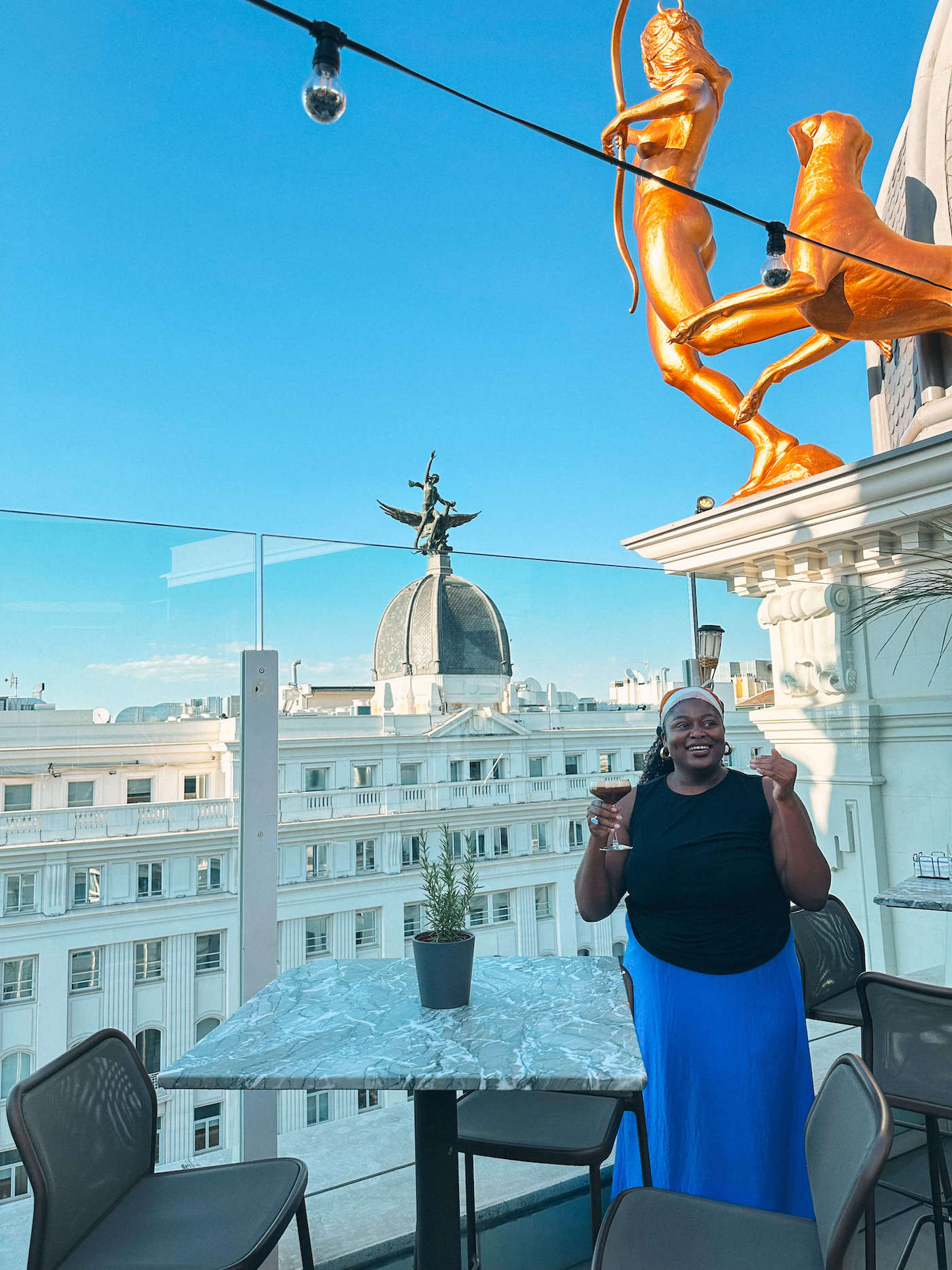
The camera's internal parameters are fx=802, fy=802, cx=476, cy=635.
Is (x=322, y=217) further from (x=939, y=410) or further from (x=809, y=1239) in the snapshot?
(x=809, y=1239)

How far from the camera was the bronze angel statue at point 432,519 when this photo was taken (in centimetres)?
313

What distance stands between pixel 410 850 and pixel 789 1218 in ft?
5.82

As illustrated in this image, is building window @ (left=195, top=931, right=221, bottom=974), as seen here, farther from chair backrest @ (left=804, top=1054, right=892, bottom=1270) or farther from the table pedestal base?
chair backrest @ (left=804, top=1054, right=892, bottom=1270)

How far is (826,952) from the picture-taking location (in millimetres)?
2549

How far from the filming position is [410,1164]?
2.49m

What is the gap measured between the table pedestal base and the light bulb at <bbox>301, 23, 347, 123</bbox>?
1.94m

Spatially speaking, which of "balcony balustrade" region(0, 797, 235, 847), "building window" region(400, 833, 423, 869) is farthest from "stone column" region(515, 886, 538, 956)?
"balcony balustrade" region(0, 797, 235, 847)

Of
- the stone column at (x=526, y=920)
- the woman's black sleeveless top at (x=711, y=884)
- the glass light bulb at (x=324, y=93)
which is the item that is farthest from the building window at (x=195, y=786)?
the glass light bulb at (x=324, y=93)

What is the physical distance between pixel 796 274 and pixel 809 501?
3.45ft

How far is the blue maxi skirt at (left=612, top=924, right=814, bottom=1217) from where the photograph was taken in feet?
5.68

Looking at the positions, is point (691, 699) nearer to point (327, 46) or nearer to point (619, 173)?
point (327, 46)

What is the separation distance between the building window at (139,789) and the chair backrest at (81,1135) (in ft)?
3.06

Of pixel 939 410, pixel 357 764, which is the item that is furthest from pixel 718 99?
pixel 357 764

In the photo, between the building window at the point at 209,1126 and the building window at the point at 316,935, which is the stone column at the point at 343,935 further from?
the building window at the point at 209,1126
